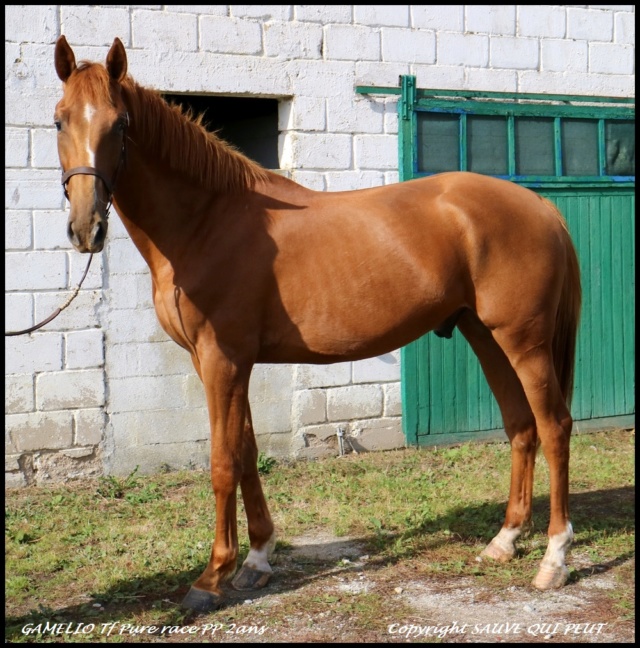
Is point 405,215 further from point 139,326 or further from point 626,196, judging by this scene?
point 626,196

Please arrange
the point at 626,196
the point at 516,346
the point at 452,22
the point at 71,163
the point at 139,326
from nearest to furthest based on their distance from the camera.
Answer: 1. the point at 71,163
2. the point at 516,346
3. the point at 139,326
4. the point at 452,22
5. the point at 626,196

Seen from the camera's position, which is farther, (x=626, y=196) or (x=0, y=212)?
(x=626, y=196)

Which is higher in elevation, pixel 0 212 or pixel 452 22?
pixel 452 22

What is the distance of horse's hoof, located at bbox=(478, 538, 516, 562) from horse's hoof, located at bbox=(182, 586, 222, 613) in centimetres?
140

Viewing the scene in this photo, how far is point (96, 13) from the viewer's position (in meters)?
5.52

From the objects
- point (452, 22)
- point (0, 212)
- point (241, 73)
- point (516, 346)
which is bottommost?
point (516, 346)

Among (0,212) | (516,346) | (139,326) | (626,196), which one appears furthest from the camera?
(626,196)

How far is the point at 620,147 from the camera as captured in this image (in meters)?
7.06

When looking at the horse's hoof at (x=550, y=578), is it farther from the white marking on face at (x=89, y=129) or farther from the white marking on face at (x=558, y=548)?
the white marking on face at (x=89, y=129)

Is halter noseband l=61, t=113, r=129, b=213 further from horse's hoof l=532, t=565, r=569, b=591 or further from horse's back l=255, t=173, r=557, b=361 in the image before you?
horse's hoof l=532, t=565, r=569, b=591

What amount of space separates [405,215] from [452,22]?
126 inches

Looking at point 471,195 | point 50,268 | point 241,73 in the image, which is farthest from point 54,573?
point 241,73

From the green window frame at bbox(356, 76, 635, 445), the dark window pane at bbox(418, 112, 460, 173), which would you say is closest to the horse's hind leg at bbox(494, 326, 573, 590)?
the green window frame at bbox(356, 76, 635, 445)

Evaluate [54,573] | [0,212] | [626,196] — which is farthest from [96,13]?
[626,196]
